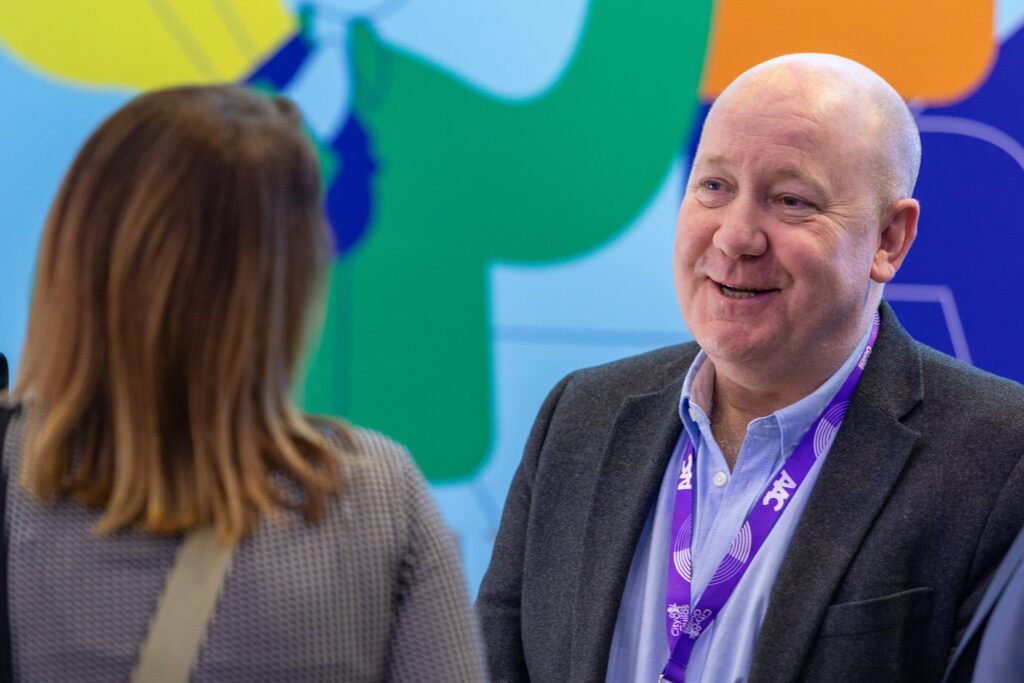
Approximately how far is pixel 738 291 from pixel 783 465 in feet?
0.95

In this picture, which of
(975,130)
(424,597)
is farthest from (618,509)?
(975,130)

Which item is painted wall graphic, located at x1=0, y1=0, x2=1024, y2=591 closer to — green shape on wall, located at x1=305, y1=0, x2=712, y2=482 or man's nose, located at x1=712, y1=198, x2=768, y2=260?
green shape on wall, located at x1=305, y1=0, x2=712, y2=482

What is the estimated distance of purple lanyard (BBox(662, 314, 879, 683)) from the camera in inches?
76.9

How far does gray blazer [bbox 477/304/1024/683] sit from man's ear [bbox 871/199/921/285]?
0.10 metres

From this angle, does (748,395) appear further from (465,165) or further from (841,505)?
(465,165)

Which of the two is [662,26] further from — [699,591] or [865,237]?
[699,591]

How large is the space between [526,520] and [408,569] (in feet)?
3.33

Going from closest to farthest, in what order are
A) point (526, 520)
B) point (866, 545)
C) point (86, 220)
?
point (86, 220)
point (866, 545)
point (526, 520)

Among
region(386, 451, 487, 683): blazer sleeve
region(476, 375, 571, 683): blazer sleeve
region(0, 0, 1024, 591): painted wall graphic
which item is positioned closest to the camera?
region(386, 451, 487, 683): blazer sleeve

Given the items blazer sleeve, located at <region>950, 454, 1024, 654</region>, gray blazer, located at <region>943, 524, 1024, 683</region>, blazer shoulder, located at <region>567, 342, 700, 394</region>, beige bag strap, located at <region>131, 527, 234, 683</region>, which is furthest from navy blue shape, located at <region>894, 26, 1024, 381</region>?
beige bag strap, located at <region>131, 527, 234, 683</region>

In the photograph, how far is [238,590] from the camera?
1.17 metres

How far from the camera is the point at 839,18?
2.42 meters

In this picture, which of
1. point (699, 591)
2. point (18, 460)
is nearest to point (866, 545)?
point (699, 591)

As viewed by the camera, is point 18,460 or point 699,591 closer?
point 18,460
